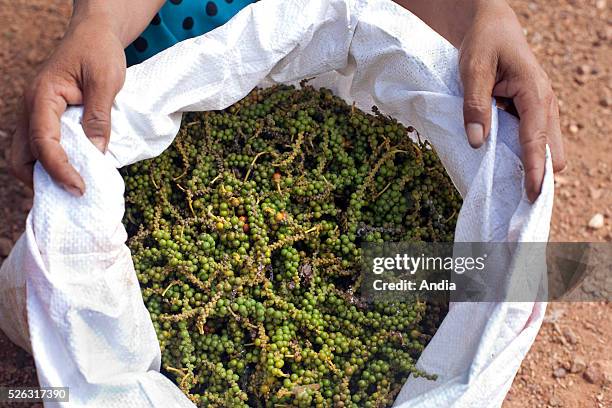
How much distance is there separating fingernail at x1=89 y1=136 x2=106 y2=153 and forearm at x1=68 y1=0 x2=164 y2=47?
262 mm

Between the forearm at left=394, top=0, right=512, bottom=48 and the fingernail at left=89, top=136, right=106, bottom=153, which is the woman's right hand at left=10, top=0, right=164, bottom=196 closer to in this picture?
the fingernail at left=89, top=136, right=106, bottom=153

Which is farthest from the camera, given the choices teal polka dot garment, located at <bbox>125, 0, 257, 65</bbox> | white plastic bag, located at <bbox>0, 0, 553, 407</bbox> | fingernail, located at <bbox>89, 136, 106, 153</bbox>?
teal polka dot garment, located at <bbox>125, 0, 257, 65</bbox>

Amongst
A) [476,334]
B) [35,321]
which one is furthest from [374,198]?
[35,321]

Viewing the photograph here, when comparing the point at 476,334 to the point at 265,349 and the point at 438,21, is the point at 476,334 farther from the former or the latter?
the point at 438,21

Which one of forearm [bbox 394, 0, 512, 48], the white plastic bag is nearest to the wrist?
the white plastic bag

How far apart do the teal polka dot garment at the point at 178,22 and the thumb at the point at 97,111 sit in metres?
0.50

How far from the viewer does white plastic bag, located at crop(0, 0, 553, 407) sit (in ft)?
4.24

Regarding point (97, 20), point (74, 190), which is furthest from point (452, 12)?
point (74, 190)

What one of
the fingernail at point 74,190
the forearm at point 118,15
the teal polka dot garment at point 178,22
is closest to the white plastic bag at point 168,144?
the fingernail at point 74,190

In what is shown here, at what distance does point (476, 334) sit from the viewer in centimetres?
137

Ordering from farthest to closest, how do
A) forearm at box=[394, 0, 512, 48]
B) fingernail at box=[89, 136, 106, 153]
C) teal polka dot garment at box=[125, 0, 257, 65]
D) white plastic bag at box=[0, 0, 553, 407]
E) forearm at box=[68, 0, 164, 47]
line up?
teal polka dot garment at box=[125, 0, 257, 65]
forearm at box=[394, 0, 512, 48]
forearm at box=[68, 0, 164, 47]
fingernail at box=[89, 136, 106, 153]
white plastic bag at box=[0, 0, 553, 407]

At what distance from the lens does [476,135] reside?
1433mm

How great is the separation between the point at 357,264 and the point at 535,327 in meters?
0.43

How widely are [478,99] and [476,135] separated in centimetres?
8
